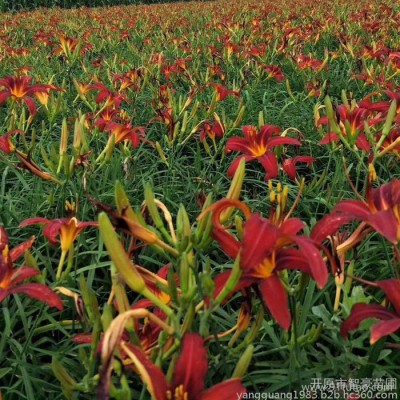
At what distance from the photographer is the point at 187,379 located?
0.75 metres

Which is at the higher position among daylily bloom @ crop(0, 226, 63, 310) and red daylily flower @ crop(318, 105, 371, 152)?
red daylily flower @ crop(318, 105, 371, 152)

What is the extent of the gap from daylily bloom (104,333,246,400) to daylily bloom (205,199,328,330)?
0.13 meters

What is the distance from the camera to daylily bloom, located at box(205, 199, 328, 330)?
769mm

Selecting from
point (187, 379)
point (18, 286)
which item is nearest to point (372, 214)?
point (187, 379)

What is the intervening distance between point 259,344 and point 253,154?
0.57 meters

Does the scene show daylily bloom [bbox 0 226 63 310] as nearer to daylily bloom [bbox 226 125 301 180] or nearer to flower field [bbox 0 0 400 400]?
flower field [bbox 0 0 400 400]

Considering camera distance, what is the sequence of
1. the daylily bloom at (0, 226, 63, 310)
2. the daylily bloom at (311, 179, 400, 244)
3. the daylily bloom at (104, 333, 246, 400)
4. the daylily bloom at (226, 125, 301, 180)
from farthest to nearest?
the daylily bloom at (226, 125, 301, 180), the daylily bloom at (0, 226, 63, 310), the daylily bloom at (311, 179, 400, 244), the daylily bloom at (104, 333, 246, 400)

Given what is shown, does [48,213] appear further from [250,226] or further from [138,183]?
[250,226]

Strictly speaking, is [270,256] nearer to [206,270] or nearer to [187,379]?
[206,270]

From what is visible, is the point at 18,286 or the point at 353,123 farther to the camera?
the point at 353,123

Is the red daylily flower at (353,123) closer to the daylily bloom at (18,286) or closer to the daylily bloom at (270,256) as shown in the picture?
the daylily bloom at (270,256)

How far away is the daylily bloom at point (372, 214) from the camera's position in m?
0.86

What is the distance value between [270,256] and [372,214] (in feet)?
0.71

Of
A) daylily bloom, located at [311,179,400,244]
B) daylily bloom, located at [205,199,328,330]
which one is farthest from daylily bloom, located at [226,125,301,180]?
daylily bloom, located at [205,199,328,330]
